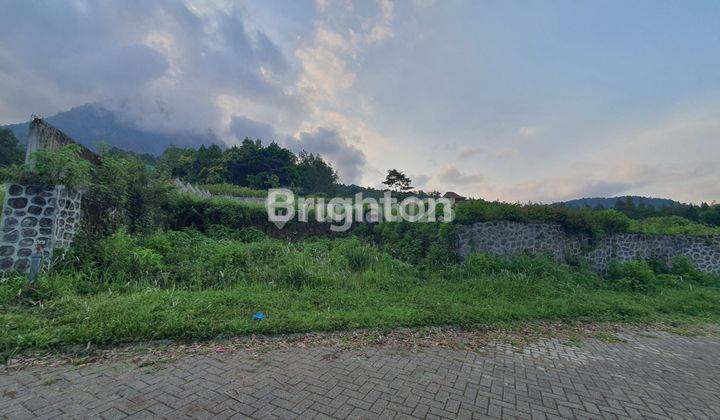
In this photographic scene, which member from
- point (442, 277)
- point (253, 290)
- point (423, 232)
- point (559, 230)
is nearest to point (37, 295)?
point (253, 290)

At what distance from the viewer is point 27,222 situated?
5.45 meters

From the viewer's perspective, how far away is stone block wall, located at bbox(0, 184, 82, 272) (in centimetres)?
532

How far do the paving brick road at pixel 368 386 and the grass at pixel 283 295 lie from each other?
65 cm

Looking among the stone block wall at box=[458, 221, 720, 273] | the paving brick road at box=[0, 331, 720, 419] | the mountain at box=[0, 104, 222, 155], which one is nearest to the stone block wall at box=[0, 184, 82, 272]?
the paving brick road at box=[0, 331, 720, 419]

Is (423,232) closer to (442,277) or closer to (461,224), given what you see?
(461,224)

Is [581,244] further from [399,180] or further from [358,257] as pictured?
[399,180]

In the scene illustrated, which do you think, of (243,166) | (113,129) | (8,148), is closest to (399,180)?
(243,166)

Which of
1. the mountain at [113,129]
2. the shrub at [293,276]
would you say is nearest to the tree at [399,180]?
the shrub at [293,276]

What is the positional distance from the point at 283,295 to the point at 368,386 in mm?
2844

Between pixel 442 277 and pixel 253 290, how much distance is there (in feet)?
14.2

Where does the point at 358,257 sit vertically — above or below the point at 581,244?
below

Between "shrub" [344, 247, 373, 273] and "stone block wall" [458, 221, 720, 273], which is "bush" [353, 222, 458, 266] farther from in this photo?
"shrub" [344, 247, 373, 273]

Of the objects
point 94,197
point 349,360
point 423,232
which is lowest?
point 349,360

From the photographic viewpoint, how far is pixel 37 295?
4.57 metres
